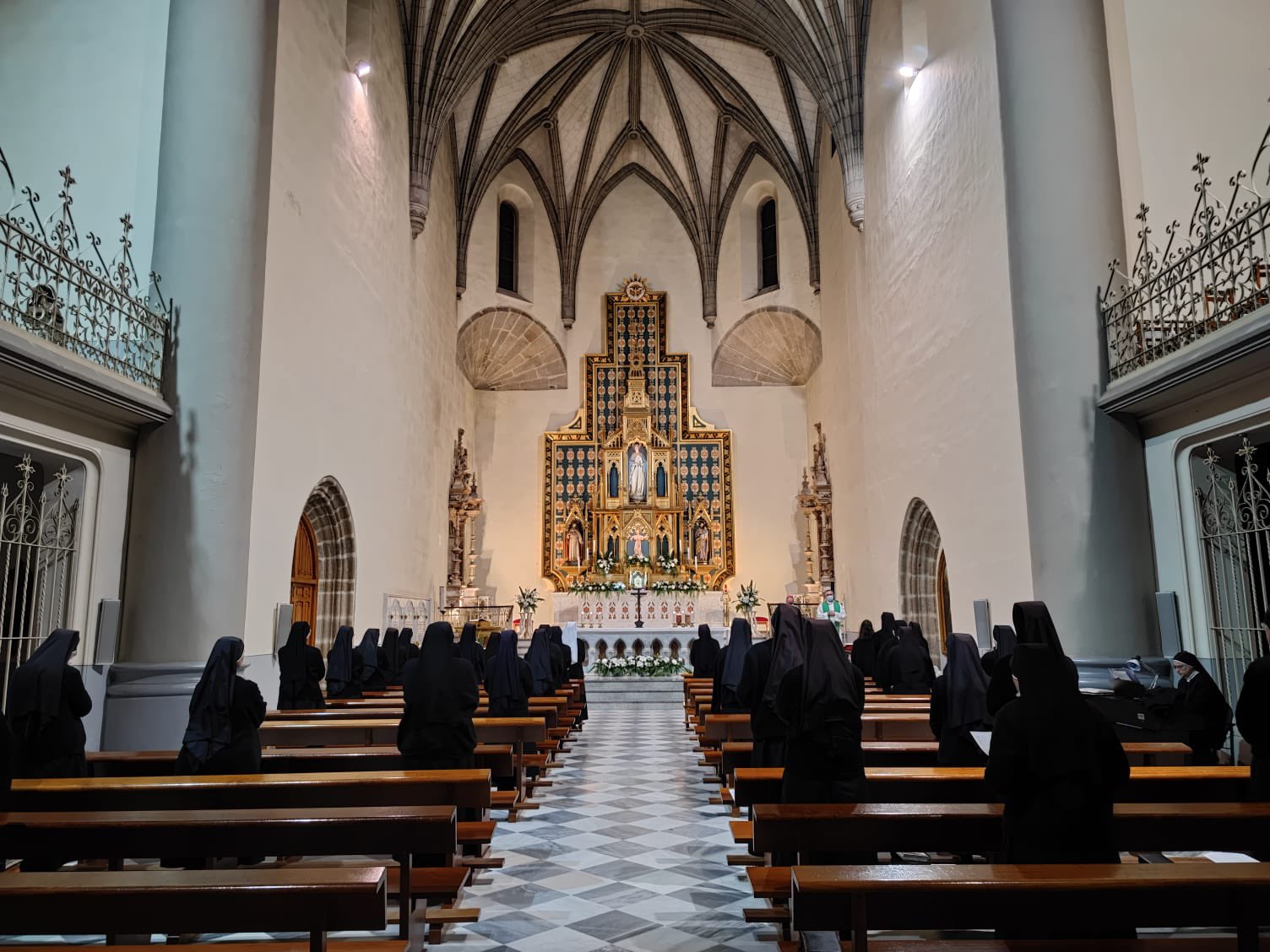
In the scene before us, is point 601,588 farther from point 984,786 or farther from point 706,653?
point 984,786

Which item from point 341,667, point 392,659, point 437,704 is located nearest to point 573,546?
point 392,659

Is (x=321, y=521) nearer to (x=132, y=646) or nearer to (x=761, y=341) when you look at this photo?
(x=132, y=646)

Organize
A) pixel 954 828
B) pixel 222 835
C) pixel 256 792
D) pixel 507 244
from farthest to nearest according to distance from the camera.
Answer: pixel 507 244 → pixel 256 792 → pixel 954 828 → pixel 222 835

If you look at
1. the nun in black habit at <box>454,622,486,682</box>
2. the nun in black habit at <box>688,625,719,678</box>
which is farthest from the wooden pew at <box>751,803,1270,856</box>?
the nun in black habit at <box>688,625,719,678</box>

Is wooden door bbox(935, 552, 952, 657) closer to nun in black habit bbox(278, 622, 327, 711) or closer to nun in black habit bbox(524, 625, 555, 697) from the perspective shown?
nun in black habit bbox(524, 625, 555, 697)

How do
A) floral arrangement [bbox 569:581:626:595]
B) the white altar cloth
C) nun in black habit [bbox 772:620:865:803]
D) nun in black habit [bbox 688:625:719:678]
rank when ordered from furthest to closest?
floral arrangement [bbox 569:581:626:595]
the white altar cloth
nun in black habit [bbox 688:625:719:678]
nun in black habit [bbox 772:620:865:803]

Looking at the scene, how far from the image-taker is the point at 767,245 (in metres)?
23.1

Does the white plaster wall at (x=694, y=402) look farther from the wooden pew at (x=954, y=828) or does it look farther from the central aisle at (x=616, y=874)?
the wooden pew at (x=954, y=828)

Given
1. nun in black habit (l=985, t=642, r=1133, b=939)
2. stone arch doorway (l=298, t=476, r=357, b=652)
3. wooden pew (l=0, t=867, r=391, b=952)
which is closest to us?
wooden pew (l=0, t=867, r=391, b=952)

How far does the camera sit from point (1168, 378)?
7.48m

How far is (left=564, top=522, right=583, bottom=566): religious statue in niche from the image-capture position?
22.2 m

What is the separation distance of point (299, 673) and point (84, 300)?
3887 millimetres

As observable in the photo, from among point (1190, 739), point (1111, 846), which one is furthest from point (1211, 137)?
point (1111, 846)

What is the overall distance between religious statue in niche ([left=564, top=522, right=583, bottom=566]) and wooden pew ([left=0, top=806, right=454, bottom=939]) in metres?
18.2
